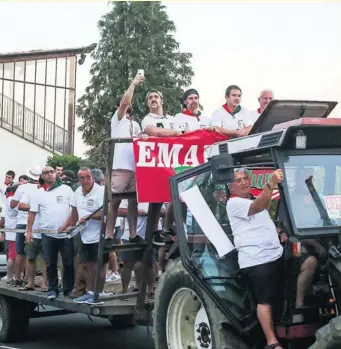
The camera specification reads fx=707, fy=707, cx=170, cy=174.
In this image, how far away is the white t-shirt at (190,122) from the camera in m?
7.76

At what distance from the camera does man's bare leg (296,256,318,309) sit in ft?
16.5

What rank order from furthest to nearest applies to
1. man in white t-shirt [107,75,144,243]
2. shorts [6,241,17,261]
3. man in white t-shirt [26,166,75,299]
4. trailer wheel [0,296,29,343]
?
shorts [6,241,17,261] < trailer wheel [0,296,29,343] < man in white t-shirt [26,166,75,299] < man in white t-shirt [107,75,144,243]

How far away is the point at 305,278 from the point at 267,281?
29 centimetres

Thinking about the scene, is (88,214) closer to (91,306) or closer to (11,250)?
(91,306)

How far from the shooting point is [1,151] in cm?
2977

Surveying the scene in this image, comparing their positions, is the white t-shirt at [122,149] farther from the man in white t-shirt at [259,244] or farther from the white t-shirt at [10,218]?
the white t-shirt at [10,218]

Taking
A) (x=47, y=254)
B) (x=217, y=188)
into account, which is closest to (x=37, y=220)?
(x=47, y=254)

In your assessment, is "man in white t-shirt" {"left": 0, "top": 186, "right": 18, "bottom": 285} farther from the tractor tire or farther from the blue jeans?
the tractor tire

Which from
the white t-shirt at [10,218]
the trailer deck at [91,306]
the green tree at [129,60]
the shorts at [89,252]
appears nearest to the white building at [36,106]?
the green tree at [129,60]

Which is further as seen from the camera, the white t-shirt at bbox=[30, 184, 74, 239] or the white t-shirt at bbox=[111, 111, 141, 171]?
the white t-shirt at bbox=[30, 184, 74, 239]

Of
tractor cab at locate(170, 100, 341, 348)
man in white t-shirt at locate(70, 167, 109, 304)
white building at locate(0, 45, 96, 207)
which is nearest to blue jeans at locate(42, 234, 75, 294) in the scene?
man in white t-shirt at locate(70, 167, 109, 304)

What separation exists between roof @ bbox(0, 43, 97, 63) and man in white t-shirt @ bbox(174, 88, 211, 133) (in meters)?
23.3

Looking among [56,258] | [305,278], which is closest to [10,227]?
[56,258]

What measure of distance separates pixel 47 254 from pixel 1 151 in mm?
22138
